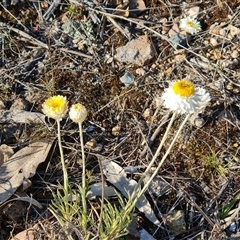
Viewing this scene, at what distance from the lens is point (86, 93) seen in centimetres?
250

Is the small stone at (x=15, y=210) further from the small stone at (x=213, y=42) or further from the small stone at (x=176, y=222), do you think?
the small stone at (x=213, y=42)

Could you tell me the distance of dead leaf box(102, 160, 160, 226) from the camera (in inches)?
86.7

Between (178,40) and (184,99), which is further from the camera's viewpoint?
(178,40)

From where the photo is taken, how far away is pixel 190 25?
2.60 metres

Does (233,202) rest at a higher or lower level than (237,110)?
lower

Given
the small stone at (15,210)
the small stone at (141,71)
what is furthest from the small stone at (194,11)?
the small stone at (15,210)

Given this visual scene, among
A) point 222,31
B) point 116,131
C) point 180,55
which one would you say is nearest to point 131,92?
point 116,131

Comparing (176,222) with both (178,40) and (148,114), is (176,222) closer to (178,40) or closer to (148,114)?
(148,114)

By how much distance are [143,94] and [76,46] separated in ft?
1.46

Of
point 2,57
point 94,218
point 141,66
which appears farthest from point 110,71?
point 94,218

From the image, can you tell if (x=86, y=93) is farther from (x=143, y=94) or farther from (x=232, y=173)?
(x=232, y=173)

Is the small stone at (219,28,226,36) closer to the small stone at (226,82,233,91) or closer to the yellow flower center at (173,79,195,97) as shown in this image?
the small stone at (226,82,233,91)

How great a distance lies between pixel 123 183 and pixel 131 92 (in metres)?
0.47

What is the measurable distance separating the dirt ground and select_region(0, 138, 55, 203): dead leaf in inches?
1.6
